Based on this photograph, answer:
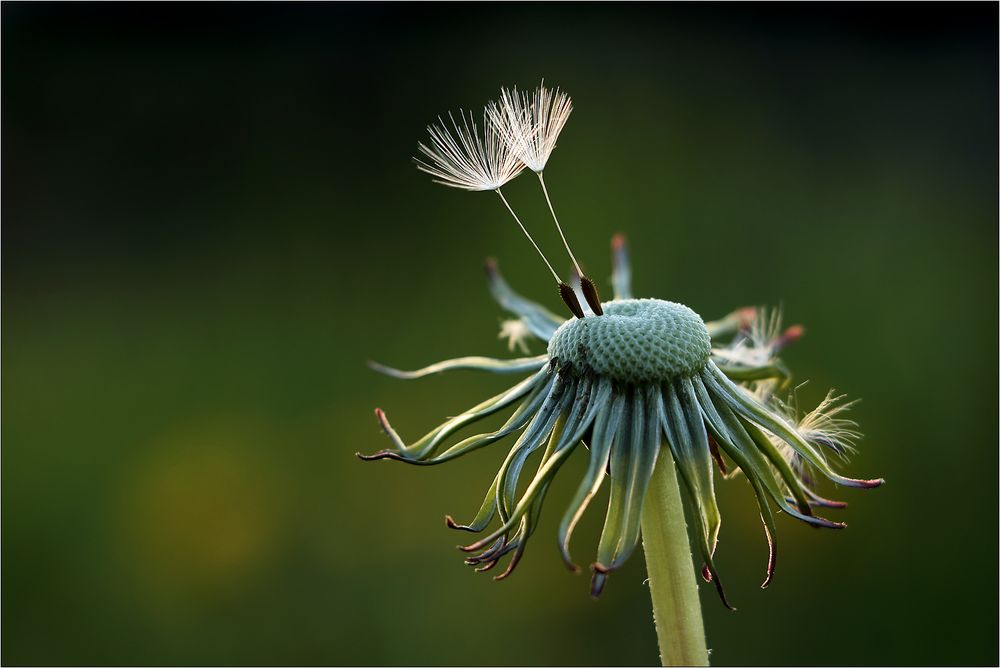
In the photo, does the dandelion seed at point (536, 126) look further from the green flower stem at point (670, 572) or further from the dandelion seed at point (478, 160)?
the green flower stem at point (670, 572)

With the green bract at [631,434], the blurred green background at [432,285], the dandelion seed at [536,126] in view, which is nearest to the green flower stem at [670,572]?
the green bract at [631,434]

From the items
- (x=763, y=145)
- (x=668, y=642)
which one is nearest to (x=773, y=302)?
(x=763, y=145)

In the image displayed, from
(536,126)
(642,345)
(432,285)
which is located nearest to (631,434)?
(642,345)

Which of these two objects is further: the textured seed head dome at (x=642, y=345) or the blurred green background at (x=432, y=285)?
the blurred green background at (x=432, y=285)

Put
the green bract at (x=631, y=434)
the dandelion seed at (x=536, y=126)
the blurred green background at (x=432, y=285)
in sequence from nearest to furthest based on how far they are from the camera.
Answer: the green bract at (x=631, y=434), the dandelion seed at (x=536, y=126), the blurred green background at (x=432, y=285)

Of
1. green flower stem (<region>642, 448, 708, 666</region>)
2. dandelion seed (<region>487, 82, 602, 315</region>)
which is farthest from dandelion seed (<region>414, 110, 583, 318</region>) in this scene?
green flower stem (<region>642, 448, 708, 666</region>)

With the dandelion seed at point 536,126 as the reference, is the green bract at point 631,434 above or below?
below
